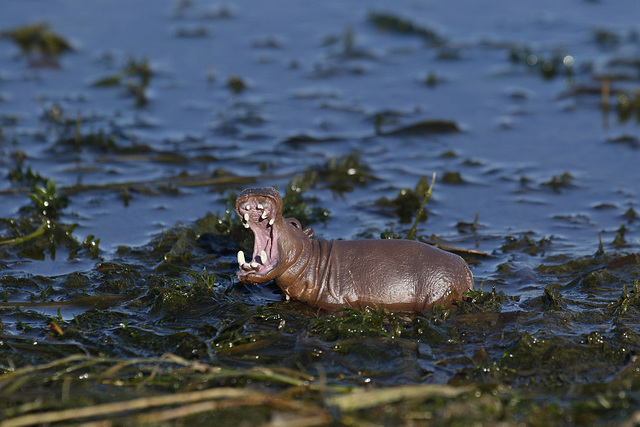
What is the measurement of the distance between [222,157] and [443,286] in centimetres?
495

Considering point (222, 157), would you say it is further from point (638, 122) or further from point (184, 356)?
point (638, 122)

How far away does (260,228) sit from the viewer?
642 cm

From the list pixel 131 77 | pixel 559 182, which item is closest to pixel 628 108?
pixel 559 182

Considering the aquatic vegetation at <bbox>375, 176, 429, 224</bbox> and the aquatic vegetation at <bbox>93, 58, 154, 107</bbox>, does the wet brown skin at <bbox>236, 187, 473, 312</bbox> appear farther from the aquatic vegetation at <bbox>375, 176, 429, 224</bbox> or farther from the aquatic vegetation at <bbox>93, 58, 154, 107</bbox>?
the aquatic vegetation at <bbox>93, 58, 154, 107</bbox>

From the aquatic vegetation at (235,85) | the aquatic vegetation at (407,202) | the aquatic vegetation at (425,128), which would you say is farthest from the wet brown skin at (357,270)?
the aquatic vegetation at (235,85)

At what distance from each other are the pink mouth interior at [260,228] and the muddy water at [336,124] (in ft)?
2.19

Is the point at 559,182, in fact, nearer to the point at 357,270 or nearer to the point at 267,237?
the point at 357,270

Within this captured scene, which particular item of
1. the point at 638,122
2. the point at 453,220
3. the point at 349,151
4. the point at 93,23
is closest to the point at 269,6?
the point at 93,23

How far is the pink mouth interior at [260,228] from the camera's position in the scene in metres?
6.10

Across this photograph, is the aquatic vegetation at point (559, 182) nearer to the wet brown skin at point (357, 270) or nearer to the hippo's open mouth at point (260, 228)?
the wet brown skin at point (357, 270)

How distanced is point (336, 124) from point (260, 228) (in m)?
5.63

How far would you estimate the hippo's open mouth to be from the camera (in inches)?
240

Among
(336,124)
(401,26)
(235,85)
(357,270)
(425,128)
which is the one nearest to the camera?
(357,270)

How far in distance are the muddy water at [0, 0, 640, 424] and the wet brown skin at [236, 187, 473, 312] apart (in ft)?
2.16
